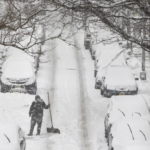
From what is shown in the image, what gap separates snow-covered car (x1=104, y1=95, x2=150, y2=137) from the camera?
1450 cm

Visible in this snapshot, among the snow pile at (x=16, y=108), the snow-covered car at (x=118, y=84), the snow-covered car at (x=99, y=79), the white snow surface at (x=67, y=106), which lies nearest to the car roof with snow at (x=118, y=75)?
the snow-covered car at (x=118, y=84)

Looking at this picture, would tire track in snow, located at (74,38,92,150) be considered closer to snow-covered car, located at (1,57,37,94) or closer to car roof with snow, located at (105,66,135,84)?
car roof with snow, located at (105,66,135,84)

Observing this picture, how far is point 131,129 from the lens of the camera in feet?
41.4

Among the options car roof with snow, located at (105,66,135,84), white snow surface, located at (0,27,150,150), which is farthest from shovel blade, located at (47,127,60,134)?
car roof with snow, located at (105,66,135,84)

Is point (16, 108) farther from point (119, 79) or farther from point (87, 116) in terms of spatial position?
point (119, 79)

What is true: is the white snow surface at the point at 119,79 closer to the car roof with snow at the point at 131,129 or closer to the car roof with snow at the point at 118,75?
the car roof with snow at the point at 118,75

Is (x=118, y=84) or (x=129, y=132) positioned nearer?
(x=129, y=132)

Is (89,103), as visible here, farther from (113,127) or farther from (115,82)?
(113,127)

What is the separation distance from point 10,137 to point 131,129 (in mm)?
3392

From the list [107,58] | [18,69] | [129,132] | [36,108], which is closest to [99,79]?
[107,58]

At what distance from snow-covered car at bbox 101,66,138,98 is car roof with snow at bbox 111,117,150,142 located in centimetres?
881

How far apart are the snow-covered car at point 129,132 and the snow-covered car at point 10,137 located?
101 inches

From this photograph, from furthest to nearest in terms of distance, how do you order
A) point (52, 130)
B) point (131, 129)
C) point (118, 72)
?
point (118, 72)
point (52, 130)
point (131, 129)

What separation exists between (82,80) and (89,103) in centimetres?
432
